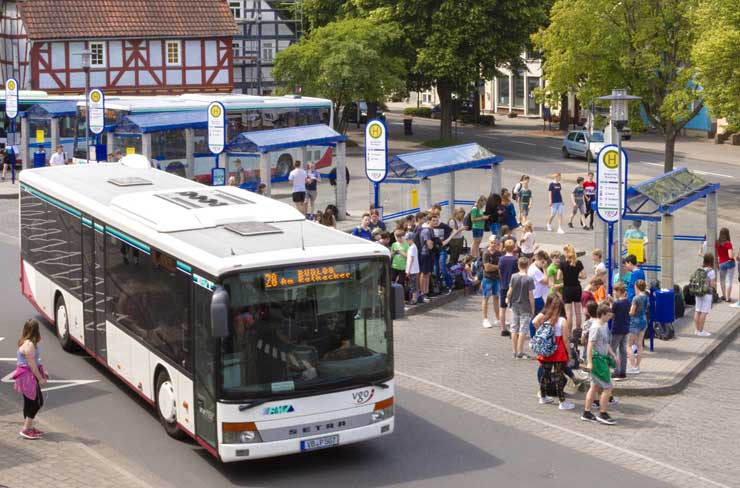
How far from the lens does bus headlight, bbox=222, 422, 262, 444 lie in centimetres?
1299

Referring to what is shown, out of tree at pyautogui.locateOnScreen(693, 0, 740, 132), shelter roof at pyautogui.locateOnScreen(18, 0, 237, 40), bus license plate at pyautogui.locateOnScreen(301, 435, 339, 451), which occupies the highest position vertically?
shelter roof at pyautogui.locateOnScreen(18, 0, 237, 40)

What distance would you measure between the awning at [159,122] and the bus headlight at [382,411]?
1033 inches

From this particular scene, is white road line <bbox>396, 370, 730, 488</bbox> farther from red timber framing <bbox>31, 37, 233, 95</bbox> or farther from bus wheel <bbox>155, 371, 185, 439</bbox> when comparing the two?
red timber framing <bbox>31, 37, 233, 95</bbox>

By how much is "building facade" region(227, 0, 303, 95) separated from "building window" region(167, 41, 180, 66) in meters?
8.12

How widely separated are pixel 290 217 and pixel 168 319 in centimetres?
194

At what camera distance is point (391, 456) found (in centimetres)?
1425

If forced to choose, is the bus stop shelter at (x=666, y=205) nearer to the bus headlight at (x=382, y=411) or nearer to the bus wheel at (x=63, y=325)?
the bus headlight at (x=382, y=411)

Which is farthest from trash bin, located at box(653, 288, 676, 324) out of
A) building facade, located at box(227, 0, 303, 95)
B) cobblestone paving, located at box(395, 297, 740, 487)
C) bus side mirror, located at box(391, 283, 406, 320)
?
building facade, located at box(227, 0, 303, 95)

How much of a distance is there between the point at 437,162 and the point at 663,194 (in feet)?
26.3

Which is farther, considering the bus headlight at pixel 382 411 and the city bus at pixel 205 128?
the city bus at pixel 205 128

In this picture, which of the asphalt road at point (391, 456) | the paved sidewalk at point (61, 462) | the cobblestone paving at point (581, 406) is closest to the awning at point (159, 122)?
the cobblestone paving at point (581, 406)

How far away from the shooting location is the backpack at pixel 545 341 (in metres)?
15.9

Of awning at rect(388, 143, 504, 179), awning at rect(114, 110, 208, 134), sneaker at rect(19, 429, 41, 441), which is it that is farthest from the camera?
awning at rect(114, 110, 208, 134)

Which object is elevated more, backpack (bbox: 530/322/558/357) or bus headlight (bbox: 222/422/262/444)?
backpack (bbox: 530/322/558/357)
